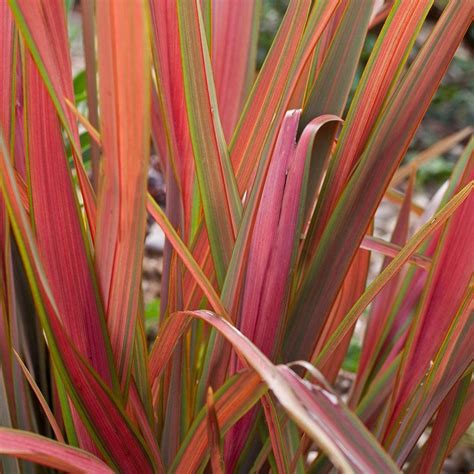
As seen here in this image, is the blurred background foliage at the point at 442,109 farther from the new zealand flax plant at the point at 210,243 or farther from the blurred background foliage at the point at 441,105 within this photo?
the new zealand flax plant at the point at 210,243

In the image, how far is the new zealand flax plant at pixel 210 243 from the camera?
39 centimetres

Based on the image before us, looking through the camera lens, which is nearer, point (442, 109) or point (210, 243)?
point (210, 243)

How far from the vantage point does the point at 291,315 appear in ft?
1.70

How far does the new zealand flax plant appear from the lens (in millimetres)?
395

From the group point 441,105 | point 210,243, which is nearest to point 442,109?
point 441,105

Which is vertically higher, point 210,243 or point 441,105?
point 210,243

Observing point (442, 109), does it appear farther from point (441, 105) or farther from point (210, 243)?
point (210, 243)

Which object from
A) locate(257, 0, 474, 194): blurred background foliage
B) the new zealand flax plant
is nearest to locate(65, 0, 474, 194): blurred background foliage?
locate(257, 0, 474, 194): blurred background foliage

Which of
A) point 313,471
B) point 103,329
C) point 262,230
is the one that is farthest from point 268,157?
point 313,471

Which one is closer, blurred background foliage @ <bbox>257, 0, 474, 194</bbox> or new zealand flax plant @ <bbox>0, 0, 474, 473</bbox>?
new zealand flax plant @ <bbox>0, 0, 474, 473</bbox>

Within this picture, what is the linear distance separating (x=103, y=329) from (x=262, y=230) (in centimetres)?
11

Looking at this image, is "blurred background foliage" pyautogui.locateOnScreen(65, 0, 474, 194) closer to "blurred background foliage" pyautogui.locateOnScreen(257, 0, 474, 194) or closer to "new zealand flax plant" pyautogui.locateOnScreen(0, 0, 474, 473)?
"blurred background foliage" pyautogui.locateOnScreen(257, 0, 474, 194)

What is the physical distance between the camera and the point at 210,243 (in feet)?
1.59

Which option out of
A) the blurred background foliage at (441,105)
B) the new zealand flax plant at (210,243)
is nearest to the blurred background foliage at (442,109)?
the blurred background foliage at (441,105)
